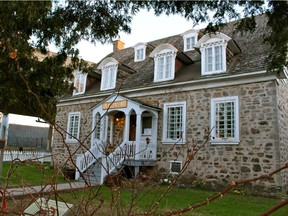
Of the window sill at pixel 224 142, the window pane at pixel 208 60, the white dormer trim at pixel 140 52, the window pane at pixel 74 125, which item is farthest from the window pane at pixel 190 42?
the window pane at pixel 74 125

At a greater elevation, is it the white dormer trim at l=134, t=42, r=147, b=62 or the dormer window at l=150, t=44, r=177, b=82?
the white dormer trim at l=134, t=42, r=147, b=62

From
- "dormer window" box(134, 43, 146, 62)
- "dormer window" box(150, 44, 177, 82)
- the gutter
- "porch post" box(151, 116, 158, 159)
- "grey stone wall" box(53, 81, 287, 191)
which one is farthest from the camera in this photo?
"dormer window" box(134, 43, 146, 62)

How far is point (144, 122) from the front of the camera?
13828 millimetres

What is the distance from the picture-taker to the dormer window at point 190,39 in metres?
14.7

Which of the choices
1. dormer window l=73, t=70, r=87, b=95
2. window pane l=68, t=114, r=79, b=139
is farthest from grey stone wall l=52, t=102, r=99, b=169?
dormer window l=73, t=70, r=87, b=95

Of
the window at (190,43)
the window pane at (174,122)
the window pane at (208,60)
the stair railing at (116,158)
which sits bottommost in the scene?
the stair railing at (116,158)

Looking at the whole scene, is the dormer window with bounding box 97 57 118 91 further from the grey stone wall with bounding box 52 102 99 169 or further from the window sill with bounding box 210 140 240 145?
the window sill with bounding box 210 140 240 145

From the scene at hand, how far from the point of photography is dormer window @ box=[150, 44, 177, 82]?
12.9 meters

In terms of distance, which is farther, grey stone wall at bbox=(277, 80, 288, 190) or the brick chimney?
the brick chimney

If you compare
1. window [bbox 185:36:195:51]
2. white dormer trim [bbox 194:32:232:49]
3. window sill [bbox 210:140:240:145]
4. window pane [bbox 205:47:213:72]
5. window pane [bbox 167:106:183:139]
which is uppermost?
window [bbox 185:36:195:51]

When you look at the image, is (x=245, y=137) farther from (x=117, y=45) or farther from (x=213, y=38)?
(x=117, y=45)

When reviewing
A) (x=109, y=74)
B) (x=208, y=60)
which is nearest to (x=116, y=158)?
(x=208, y=60)

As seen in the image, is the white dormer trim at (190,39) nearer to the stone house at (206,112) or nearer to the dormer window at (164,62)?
the stone house at (206,112)

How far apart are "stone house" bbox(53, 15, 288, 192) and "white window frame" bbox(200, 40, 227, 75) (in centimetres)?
4
